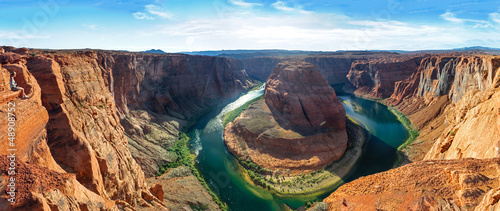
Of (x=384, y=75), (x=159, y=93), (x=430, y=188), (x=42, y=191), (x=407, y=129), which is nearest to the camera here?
(x=42, y=191)


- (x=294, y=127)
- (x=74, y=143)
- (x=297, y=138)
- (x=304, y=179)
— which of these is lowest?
(x=304, y=179)

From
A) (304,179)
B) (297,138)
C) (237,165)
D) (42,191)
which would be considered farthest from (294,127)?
(42,191)

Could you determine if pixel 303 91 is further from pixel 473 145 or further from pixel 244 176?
pixel 473 145

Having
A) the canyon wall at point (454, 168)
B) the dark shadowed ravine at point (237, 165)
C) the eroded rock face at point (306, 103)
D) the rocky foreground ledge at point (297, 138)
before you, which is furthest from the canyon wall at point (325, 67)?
the rocky foreground ledge at point (297, 138)

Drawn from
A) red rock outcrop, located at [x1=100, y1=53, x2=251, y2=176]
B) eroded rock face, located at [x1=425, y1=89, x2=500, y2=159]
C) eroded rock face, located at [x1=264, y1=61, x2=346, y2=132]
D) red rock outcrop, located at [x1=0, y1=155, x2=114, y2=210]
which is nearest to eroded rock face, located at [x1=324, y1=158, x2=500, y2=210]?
eroded rock face, located at [x1=425, y1=89, x2=500, y2=159]

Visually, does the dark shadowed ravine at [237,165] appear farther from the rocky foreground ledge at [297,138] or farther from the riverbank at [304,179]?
the rocky foreground ledge at [297,138]

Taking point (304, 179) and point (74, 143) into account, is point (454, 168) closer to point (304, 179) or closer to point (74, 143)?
point (304, 179)
